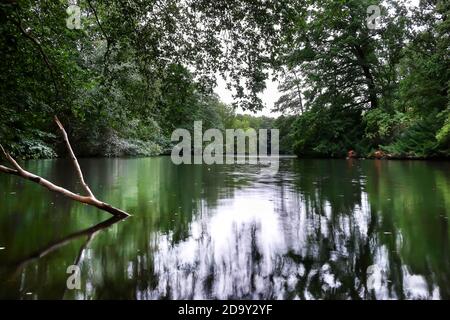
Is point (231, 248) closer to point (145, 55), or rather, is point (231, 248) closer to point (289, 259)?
point (289, 259)

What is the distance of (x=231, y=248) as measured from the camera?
14.1 ft

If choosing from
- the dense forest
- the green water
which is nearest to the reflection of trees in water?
the green water

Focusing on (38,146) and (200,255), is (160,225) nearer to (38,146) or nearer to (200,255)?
(200,255)

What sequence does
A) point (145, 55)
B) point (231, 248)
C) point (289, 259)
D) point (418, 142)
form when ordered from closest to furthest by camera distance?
point (289, 259) → point (231, 248) → point (145, 55) → point (418, 142)

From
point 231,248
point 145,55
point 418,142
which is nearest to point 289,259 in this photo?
point 231,248

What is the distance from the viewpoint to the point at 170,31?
605 cm

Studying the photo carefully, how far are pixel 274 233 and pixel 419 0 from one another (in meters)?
20.6

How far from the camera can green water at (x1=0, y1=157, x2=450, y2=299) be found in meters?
2.99

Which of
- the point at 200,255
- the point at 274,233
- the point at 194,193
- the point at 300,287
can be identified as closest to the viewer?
the point at 300,287

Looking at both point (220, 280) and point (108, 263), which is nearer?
point (220, 280)

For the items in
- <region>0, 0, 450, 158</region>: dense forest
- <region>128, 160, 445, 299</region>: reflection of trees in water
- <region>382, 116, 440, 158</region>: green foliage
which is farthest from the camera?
<region>382, 116, 440, 158</region>: green foliage

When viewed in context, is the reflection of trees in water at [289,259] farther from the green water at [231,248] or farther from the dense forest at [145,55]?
the dense forest at [145,55]

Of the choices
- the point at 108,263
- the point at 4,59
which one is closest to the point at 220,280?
the point at 108,263

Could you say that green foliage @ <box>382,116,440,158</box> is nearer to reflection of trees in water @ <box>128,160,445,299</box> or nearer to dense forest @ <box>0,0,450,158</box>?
dense forest @ <box>0,0,450,158</box>
